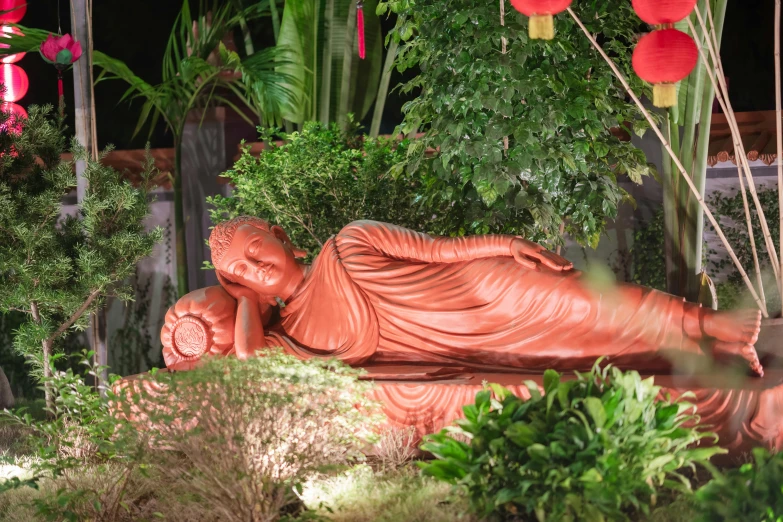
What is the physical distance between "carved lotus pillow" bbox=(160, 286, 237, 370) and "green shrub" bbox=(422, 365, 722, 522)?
4.09 ft

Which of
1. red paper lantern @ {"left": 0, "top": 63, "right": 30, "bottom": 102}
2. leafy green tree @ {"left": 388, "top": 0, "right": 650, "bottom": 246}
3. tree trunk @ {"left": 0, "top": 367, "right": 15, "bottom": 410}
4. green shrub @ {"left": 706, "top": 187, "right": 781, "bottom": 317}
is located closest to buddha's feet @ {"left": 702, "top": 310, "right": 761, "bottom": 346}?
leafy green tree @ {"left": 388, "top": 0, "right": 650, "bottom": 246}

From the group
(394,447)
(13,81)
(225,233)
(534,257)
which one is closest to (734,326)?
(534,257)

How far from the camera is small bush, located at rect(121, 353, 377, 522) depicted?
2633mm

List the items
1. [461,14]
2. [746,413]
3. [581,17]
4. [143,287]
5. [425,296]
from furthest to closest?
1. [143,287]
2. [581,17]
3. [461,14]
4. [425,296]
5. [746,413]

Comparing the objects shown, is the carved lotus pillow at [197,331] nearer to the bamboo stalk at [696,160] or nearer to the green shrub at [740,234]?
the bamboo stalk at [696,160]

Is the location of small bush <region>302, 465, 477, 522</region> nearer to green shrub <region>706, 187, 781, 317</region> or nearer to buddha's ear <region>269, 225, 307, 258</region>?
buddha's ear <region>269, 225, 307, 258</region>

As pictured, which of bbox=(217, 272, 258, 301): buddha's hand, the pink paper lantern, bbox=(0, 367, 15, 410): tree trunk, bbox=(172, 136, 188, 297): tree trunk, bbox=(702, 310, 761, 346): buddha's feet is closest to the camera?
bbox=(702, 310, 761, 346): buddha's feet

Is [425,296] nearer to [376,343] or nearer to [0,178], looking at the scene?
[376,343]

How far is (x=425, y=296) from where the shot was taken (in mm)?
3525

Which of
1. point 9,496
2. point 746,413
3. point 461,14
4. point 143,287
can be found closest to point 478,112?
point 461,14

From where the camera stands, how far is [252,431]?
105 inches

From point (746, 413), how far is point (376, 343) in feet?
4.52

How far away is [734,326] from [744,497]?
2.98 ft

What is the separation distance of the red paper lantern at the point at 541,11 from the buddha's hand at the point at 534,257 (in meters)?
0.78
